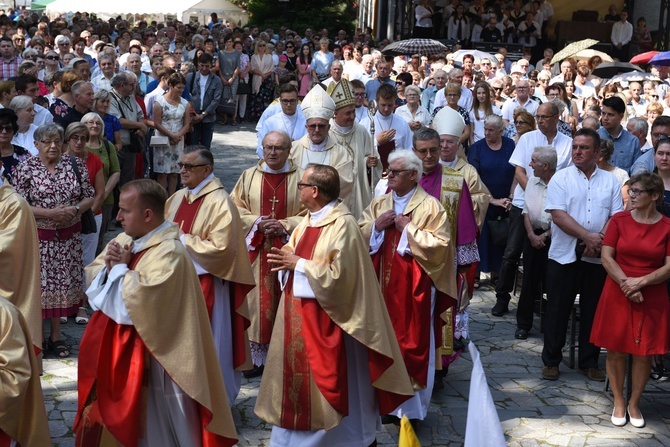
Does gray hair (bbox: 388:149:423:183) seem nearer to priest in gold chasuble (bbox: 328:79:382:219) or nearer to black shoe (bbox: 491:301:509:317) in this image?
priest in gold chasuble (bbox: 328:79:382:219)

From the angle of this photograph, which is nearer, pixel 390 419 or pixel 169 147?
pixel 390 419

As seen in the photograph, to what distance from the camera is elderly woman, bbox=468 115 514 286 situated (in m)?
10.1

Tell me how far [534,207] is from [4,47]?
299 inches

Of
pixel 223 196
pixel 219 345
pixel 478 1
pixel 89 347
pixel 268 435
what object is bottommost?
pixel 268 435

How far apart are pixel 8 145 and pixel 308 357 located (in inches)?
136

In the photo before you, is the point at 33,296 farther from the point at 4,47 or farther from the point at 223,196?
the point at 4,47

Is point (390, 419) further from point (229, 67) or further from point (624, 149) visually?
point (229, 67)

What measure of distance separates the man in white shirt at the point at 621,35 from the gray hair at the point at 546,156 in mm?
19386

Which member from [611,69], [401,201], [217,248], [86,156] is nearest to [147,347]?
[217,248]

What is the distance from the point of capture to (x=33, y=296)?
6.12 meters

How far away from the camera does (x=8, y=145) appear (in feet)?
25.2

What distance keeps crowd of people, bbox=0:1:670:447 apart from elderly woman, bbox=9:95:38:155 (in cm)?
4

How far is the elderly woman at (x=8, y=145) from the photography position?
750cm

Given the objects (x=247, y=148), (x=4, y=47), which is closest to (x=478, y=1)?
(x=247, y=148)
